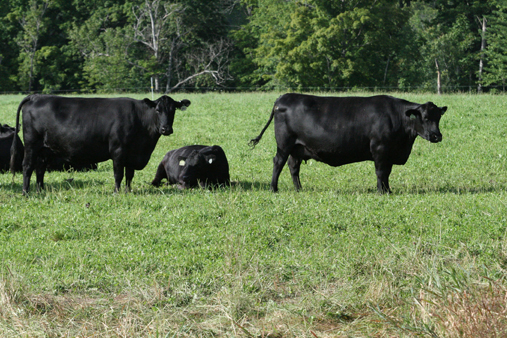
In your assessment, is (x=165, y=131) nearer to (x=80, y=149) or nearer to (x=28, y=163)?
(x=80, y=149)

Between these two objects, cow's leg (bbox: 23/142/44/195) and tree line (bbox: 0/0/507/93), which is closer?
cow's leg (bbox: 23/142/44/195)

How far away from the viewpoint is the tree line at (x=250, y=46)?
167 ft

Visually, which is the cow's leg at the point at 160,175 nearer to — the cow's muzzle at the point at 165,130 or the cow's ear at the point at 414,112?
the cow's muzzle at the point at 165,130

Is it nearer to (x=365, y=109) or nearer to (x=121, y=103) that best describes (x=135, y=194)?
(x=121, y=103)

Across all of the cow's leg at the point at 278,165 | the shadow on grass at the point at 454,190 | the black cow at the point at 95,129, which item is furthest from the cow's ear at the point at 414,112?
the black cow at the point at 95,129

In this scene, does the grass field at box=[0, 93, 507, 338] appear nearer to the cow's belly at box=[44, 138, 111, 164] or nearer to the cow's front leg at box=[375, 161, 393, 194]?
the cow's front leg at box=[375, 161, 393, 194]

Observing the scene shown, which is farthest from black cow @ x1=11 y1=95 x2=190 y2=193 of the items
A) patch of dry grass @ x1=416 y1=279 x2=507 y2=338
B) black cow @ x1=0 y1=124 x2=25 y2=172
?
patch of dry grass @ x1=416 y1=279 x2=507 y2=338

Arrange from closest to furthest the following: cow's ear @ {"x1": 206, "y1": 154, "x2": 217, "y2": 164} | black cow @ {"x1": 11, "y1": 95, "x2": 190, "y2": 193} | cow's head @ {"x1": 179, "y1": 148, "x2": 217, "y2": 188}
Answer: black cow @ {"x1": 11, "y1": 95, "x2": 190, "y2": 193}, cow's head @ {"x1": 179, "y1": 148, "x2": 217, "y2": 188}, cow's ear @ {"x1": 206, "y1": 154, "x2": 217, "y2": 164}

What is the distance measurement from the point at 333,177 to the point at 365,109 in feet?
9.20

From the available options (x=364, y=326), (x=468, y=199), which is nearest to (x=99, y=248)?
(x=364, y=326)

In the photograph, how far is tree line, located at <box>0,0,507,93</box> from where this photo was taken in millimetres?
50750

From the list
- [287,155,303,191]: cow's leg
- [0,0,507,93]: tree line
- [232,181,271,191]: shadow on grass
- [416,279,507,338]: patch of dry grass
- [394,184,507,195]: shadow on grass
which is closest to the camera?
[416,279,507,338]: patch of dry grass

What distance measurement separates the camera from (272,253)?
291 inches

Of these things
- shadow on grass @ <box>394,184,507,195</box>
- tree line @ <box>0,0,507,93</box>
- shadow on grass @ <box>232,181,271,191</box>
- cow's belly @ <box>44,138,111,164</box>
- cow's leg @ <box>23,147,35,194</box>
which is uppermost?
tree line @ <box>0,0,507,93</box>
